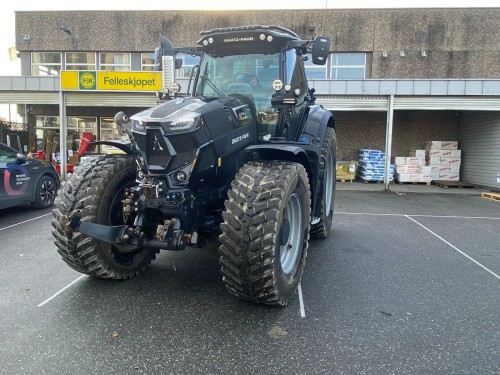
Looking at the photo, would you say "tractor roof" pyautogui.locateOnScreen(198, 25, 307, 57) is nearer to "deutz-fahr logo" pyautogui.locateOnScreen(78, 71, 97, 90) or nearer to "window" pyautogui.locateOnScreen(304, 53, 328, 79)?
"deutz-fahr logo" pyautogui.locateOnScreen(78, 71, 97, 90)

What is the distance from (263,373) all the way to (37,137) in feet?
63.0

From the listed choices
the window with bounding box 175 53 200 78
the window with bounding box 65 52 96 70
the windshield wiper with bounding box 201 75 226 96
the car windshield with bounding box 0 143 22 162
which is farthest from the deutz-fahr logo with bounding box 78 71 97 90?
the windshield wiper with bounding box 201 75 226 96

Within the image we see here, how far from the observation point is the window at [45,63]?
18.9 meters

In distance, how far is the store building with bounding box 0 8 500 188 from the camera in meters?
12.9

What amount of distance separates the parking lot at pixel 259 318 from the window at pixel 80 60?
1554cm

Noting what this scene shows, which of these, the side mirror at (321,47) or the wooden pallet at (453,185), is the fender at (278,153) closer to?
the side mirror at (321,47)

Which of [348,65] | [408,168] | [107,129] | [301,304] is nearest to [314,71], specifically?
[348,65]

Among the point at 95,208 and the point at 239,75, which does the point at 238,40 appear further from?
the point at 95,208

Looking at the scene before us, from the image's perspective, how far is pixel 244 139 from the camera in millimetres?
3861

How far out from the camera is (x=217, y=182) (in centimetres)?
367

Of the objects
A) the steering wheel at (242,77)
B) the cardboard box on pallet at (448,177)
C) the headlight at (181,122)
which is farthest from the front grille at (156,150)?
the cardboard box on pallet at (448,177)

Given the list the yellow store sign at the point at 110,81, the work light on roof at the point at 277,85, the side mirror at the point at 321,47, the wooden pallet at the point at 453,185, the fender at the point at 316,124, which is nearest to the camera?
the work light on roof at the point at 277,85

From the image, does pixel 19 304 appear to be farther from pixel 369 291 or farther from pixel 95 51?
pixel 95 51

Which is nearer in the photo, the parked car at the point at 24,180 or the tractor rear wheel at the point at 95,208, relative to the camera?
the tractor rear wheel at the point at 95,208
